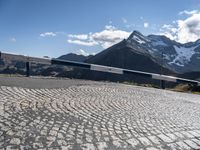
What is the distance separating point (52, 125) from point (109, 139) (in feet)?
3.77

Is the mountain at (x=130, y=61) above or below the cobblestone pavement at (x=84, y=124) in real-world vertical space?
above

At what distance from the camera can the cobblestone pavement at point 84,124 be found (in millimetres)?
4961

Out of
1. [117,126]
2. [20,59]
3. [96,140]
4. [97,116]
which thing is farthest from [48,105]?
[20,59]

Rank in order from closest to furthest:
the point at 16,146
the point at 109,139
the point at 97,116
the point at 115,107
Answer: the point at 16,146 → the point at 109,139 → the point at 97,116 → the point at 115,107

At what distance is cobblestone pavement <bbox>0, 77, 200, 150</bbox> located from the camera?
4961mm

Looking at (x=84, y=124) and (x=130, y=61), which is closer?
(x=84, y=124)

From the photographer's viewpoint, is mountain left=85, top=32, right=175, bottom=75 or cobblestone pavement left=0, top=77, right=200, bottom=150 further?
mountain left=85, top=32, right=175, bottom=75

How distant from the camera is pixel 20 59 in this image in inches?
560

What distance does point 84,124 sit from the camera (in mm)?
6023

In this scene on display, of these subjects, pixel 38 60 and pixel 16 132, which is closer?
pixel 16 132

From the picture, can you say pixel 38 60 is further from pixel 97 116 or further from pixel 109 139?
pixel 109 139

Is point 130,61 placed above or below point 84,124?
above

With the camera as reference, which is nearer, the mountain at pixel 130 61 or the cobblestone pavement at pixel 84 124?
the cobblestone pavement at pixel 84 124

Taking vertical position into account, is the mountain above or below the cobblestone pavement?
above
